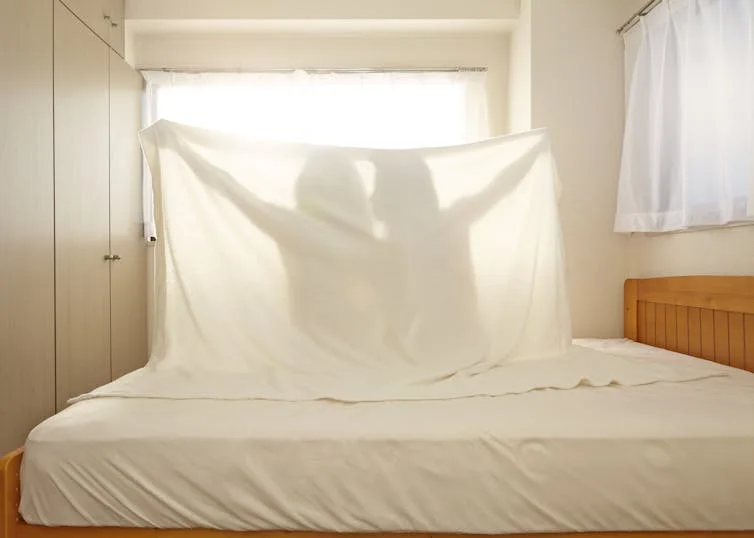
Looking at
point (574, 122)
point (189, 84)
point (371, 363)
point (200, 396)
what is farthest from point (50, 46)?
point (574, 122)

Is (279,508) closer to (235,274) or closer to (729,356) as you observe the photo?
(235,274)

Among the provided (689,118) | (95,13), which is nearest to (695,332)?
(689,118)

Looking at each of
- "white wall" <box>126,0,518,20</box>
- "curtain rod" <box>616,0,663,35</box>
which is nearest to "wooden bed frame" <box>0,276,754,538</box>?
"curtain rod" <box>616,0,663,35</box>

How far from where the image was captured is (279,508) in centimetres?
131

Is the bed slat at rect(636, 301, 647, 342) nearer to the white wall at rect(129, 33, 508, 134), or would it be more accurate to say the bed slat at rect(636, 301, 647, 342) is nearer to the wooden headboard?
the wooden headboard

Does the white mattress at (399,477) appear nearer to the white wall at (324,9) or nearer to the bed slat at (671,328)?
the bed slat at (671,328)

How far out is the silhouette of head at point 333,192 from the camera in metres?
2.00

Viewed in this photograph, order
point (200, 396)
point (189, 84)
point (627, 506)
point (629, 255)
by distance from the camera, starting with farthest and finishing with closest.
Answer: point (189, 84)
point (629, 255)
point (200, 396)
point (627, 506)

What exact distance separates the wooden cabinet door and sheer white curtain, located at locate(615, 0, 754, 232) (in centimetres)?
268

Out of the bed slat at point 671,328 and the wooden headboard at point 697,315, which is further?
the bed slat at point 671,328

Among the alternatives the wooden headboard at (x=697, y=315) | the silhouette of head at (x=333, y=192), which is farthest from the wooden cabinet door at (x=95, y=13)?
the wooden headboard at (x=697, y=315)

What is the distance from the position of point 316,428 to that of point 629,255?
2.30 m

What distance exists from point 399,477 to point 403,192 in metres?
1.08

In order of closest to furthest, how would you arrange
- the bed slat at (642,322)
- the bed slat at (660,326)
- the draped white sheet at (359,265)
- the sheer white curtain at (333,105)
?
1. the draped white sheet at (359,265)
2. the bed slat at (660,326)
3. the bed slat at (642,322)
4. the sheer white curtain at (333,105)
